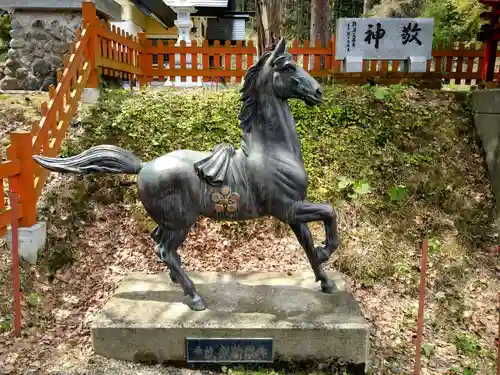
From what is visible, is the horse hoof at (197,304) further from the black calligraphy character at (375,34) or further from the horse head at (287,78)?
the black calligraphy character at (375,34)

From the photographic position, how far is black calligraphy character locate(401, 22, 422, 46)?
784 cm

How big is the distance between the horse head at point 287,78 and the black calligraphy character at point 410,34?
5.65 metres

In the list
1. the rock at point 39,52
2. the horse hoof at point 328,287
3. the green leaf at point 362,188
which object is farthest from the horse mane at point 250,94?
the rock at point 39,52

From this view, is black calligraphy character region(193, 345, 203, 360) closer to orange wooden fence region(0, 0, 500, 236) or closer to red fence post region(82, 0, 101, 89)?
orange wooden fence region(0, 0, 500, 236)

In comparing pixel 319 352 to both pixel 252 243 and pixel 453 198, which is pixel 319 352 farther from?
pixel 453 198

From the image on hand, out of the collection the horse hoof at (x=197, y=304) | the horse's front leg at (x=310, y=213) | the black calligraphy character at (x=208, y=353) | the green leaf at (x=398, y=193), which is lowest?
the black calligraphy character at (x=208, y=353)

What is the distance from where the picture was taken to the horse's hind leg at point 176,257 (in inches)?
132

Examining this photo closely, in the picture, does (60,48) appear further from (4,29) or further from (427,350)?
(4,29)

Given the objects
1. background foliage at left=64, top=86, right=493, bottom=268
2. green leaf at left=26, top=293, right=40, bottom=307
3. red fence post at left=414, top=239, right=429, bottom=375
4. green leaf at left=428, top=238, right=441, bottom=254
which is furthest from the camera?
background foliage at left=64, top=86, right=493, bottom=268

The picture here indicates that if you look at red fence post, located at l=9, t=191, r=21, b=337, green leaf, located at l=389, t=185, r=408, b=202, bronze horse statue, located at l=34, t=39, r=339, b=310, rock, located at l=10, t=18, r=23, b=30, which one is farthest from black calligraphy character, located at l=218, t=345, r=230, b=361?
rock, located at l=10, t=18, r=23, b=30

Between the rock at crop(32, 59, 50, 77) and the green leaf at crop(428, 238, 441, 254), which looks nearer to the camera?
the green leaf at crop(428, 238, 441, 254)

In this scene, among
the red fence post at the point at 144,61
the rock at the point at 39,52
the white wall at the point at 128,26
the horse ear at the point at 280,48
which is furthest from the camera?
the white wall at the point at 128,26

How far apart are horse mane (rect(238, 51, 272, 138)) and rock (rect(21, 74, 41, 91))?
232 inches

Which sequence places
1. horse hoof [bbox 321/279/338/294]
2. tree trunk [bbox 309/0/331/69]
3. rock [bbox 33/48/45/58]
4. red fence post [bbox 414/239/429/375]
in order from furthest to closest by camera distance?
tree trunk [bbox 309/0/331/69]
rock [bbox 33/48/45/58]
horse hoof [bbox 321/279/338/294]
red fence post [bbox 414/239/429/375]
